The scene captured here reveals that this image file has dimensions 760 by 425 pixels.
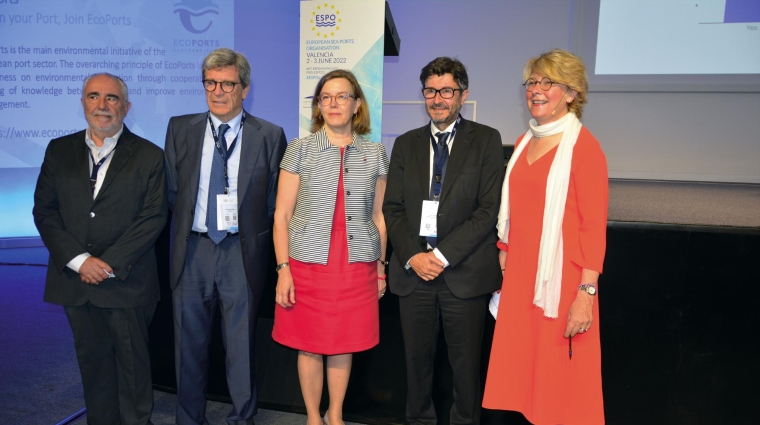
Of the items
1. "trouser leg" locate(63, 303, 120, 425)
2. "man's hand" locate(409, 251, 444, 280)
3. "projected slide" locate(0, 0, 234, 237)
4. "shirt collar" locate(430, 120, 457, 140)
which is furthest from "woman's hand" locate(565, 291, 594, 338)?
"projected slide" locate(0, 0, 234, 237)

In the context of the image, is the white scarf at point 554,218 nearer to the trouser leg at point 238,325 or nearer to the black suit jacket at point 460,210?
the black suit jacket at point 460,210

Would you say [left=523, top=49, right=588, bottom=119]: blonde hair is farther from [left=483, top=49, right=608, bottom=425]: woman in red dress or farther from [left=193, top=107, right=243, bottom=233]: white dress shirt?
[left=193, top=107, right=243, bottom=233]: white dress shirt

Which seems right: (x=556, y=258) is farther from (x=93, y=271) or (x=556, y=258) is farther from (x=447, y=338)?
(x=93, y=271)

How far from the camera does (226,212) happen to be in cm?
223

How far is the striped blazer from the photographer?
218cm

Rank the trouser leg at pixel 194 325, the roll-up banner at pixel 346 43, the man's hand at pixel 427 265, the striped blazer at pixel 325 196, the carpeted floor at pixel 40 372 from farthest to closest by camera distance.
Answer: the roll-up banner at pixel 346 43 < the carpeted floor at pixel 40 372 < the trouser leg at pixel 194 325 < the striped blazer at pixel 325 196 < the man's hand at pixel 427 265

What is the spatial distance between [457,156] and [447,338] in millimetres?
747

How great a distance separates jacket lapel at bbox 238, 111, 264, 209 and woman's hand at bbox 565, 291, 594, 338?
1.36m

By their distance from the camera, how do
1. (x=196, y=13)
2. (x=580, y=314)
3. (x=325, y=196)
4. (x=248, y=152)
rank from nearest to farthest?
(x=580, y=314), (x=325, y=196), (x=248, y=152), (x=196, y=13)

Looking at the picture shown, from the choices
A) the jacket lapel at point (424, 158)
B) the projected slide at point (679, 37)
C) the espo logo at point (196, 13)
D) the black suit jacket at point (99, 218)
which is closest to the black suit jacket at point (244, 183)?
the black suit jacket at point (99, 218)

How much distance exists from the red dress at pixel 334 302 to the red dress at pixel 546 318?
0.56 m

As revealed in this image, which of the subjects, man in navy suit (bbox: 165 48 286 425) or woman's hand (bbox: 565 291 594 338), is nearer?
woman's hand (bbox: 565 291 594 338)

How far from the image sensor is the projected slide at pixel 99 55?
18.8 feet

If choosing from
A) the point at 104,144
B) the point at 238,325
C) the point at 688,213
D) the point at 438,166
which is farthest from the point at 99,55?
the point at 688,213
